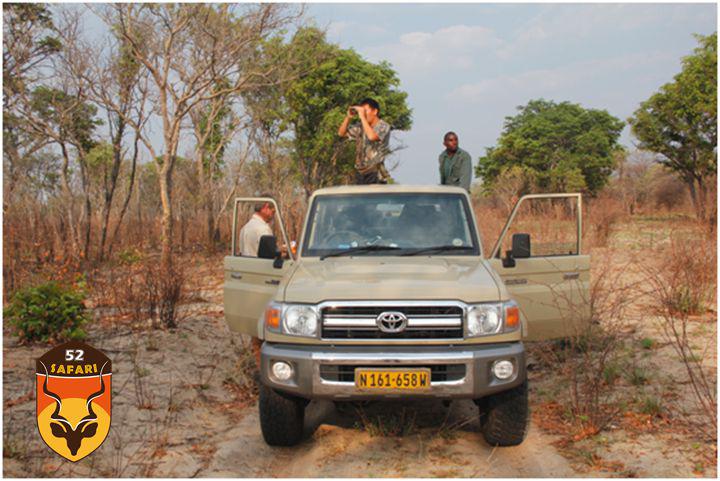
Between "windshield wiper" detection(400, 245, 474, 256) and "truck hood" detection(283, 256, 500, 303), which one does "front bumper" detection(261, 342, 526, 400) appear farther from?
"windshield wiper" detection(400, 245, 474, 256)

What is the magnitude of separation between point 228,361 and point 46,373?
3310 millimetres

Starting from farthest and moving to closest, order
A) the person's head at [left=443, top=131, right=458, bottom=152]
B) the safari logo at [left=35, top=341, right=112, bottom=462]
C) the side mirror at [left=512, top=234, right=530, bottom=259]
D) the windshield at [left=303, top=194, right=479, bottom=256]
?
the person's head at [left=443, top=131, right=458, bottom=152]
the windshield at [left=303, top=194, right=479, bottom=256]
the side mirror at [left=512, top=234, right=530, bottom=259]
the safari logo at [left=35, top=341, right=112, bottom=462]

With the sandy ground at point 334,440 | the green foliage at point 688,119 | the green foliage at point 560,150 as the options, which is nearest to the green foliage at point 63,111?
the sandy ground at point 334,440

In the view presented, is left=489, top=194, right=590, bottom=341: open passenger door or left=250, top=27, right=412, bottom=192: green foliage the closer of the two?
left=489, top=194, right=590, bottom=341: open passenger door

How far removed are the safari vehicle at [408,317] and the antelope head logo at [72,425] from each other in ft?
3.53

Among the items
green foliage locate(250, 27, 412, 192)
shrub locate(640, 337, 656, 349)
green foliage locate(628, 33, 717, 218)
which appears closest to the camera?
shrub locate(640, 337, 656, 349)

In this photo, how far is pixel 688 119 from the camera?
A: 3052 centimetres

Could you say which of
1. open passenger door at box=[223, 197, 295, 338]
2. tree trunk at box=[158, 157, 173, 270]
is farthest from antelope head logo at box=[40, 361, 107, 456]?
tree trunk at box=[158, 157, 173, 270]

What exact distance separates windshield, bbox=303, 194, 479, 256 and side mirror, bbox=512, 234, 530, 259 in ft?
1.11

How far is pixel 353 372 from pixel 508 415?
3.73 feet

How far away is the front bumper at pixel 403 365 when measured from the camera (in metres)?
4.03

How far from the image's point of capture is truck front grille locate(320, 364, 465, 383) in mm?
4059

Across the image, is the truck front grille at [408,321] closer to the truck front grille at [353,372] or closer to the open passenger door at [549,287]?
Result: the truck front grille at [353,372]

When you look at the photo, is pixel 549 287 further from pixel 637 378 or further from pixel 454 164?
pixel 454 164
